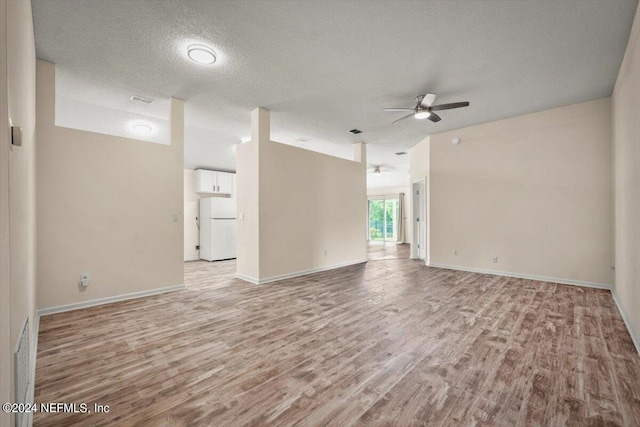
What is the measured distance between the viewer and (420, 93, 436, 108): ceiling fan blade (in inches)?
146

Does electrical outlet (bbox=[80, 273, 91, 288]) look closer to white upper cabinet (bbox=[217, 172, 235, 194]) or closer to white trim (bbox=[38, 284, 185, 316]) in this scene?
white trim (bbox=[38, 284, 185, 316])

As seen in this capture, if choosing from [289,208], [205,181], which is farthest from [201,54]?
[205,181]

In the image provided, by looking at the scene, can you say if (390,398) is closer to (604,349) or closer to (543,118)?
(604,349)

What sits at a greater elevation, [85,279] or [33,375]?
[85,279]

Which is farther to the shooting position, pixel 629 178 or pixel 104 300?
pixel 104 300

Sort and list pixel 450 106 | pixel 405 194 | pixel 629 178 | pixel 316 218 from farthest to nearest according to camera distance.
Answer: pixel 405 194 < pixel 316 218 < pixel 450 106 < pixel 629 178

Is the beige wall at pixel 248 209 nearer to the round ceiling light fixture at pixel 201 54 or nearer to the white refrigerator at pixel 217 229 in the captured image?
the round ceiling light fixture at pixel 201 54

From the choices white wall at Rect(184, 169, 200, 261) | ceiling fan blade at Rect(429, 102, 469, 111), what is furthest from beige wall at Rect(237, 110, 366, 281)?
white wall at Rect(184, 169, 200, 261)

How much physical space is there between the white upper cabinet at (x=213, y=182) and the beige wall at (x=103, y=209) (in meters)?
3.58

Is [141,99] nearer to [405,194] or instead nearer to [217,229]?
[217,229]

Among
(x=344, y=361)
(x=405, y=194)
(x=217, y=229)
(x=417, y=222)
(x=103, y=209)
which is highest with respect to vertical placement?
(x=405, y=194)

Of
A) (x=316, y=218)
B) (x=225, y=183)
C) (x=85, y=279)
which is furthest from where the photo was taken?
(x=225, y=183)

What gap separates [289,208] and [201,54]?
275cm

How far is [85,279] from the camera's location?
3451 mm
